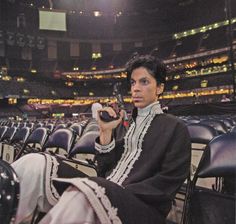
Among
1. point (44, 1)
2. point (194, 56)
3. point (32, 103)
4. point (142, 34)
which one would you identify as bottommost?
point (32, 103)

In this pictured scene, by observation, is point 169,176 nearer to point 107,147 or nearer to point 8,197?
point 107,147

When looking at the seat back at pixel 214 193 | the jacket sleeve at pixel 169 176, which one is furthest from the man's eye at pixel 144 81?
A: the seat back at pixel 214 193

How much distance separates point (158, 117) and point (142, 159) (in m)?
0.29

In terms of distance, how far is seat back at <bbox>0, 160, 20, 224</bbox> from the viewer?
102 centimetres

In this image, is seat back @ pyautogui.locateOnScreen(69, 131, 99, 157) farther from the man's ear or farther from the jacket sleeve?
the jacket sleeve

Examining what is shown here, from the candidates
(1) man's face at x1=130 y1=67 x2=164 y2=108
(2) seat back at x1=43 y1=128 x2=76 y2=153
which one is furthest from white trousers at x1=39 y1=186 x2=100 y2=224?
(2) seat back at x1=43 y1=128 x2=76 y2=153

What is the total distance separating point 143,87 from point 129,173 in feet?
1.68

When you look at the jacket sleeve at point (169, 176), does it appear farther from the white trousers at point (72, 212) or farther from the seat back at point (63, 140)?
the seat back at point (63, 140)

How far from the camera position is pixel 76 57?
4516cm

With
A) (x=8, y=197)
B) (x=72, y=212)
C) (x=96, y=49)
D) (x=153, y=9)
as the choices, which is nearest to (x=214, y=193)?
(x=72, y=212)

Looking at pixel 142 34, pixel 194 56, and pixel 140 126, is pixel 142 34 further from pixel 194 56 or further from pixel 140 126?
pixel 140 126

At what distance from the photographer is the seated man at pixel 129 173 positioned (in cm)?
126

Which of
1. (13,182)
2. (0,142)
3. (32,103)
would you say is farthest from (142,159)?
(32,103)

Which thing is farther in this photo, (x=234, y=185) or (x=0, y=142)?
(x=0, y=142)
